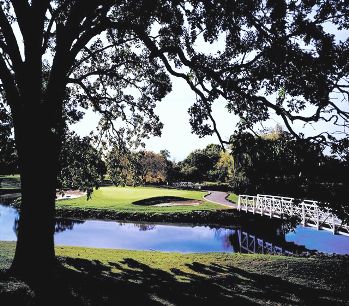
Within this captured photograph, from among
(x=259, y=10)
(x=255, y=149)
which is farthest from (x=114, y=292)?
(x=259, y=10)

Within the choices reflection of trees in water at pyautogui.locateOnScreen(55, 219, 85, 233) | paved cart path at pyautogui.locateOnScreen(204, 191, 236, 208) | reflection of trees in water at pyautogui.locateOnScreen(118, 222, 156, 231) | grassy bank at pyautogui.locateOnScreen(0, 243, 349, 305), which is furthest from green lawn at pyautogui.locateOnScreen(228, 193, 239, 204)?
grassy bank at pyautogui.locateOnScreen(0, 243, 349, 305)

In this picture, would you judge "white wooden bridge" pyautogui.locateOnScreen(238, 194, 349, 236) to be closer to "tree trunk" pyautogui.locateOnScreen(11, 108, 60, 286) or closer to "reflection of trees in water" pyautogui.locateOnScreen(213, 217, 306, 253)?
"reflection of trees in water" pyautogui.locateOnScreen(213, 217, 306, 253)

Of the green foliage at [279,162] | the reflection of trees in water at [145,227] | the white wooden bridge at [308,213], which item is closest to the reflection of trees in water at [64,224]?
the reflection of trees in water at [145,227]

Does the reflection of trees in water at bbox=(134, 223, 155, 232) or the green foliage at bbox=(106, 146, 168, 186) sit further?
the reflection of trees in water at bbox=(134, 223, 155, 232)

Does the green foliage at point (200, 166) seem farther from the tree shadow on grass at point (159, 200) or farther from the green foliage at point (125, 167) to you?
the green foliage at point (125, 167)

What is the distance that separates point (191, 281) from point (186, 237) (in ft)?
61.1

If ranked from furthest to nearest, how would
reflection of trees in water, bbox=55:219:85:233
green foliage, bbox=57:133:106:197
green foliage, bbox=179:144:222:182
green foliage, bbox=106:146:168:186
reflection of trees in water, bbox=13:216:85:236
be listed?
green foliage, bbox=179:144:222:182, reflection of trees in water, bbox=55:219:85:233, reflection of trees in water, bbox=13:216:85:236, green foliage, bbox=106:146:168:186, green foliage, bbox=57:133:106:197

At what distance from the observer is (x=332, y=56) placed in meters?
9.05

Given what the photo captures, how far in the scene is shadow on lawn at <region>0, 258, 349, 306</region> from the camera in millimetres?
8230

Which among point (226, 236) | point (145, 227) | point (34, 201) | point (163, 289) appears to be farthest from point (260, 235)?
point (34, 201)

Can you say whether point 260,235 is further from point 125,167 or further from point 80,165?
point 80,165

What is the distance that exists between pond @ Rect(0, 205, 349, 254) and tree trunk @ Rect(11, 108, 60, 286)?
15869mm

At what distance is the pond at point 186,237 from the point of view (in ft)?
86.0

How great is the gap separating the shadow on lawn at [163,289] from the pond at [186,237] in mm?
13383
